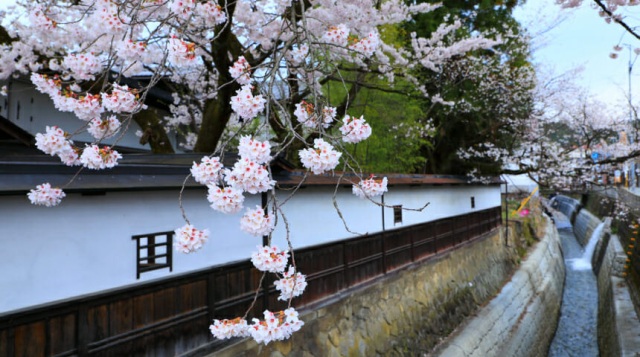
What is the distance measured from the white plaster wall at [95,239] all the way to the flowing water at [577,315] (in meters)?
15.2

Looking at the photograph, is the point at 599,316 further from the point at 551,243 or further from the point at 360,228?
the point at 360,228

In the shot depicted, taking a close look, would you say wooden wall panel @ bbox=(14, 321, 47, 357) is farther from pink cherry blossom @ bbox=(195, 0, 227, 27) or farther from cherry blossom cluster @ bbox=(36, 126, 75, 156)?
pink cherry blossom @ bbox=(195, 0, 227, 27)

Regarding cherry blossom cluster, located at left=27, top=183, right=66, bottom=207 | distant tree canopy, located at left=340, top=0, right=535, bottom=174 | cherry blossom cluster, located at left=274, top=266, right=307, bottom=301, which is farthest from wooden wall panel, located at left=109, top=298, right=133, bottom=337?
distant tree canopy, located at left=340, top=0, right=535, bottom=174

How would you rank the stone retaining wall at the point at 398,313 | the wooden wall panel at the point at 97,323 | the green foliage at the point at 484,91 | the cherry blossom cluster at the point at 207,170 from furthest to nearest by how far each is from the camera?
the green foliage at the point at 484,91
the stone retaining wall at the point at 398,313
the wooden wall panel at the point at 97,323
the cherry blossom cluster at the point at 207,170

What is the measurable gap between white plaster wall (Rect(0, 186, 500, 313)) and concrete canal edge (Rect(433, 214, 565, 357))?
7.01 metres

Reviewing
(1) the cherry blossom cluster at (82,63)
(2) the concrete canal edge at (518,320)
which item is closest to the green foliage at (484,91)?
(2) the concrete canal edge at (518,320)

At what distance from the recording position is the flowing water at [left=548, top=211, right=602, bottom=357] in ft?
60.0

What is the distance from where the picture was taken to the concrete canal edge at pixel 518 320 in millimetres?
13047

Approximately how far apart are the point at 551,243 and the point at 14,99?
31.9 meters

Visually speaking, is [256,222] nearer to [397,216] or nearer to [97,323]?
[97,323]

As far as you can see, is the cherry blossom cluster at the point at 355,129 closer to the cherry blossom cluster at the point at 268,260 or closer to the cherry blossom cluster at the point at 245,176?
the cherry blossom cluster at the point at 245,176

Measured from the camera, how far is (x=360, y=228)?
37.8 feet

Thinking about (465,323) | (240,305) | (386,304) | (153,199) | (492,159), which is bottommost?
(465,323)

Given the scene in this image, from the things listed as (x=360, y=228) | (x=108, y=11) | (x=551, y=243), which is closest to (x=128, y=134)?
(x=360, y=228)
